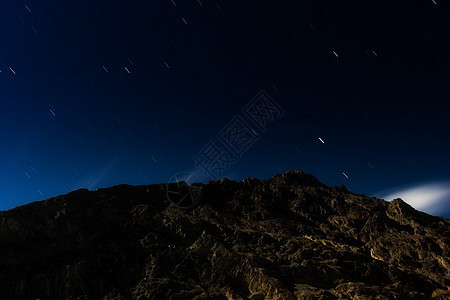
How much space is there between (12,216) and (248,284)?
169 ft

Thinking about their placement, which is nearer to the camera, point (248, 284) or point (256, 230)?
point (248, 284)

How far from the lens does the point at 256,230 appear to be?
59.8 meters

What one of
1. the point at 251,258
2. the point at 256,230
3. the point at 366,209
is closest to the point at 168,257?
the point at 251,258

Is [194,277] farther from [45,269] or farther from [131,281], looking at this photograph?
[45,269]

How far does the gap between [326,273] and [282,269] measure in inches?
285

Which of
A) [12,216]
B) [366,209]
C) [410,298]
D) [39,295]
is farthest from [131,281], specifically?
[366,209]

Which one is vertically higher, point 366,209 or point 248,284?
point 248,284

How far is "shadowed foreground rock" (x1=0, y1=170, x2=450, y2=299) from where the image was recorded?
41188 mm

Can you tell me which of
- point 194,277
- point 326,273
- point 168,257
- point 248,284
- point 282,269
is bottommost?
point 326,273

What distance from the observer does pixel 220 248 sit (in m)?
49.4

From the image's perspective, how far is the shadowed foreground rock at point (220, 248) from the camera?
41188 mm

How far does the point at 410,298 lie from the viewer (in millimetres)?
36000

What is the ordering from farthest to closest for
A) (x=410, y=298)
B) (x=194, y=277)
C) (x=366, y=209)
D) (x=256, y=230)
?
(x=366, y=209), (x=256, y=230), (x=194, y=277), (x=410, y=298)

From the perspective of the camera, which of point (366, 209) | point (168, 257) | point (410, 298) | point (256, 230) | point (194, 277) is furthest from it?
point (366, 209)
